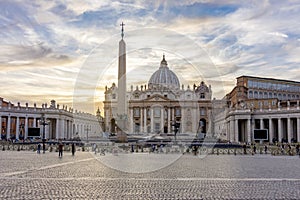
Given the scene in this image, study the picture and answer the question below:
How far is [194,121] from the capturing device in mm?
111812

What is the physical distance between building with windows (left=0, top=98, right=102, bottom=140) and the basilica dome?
1103 inches

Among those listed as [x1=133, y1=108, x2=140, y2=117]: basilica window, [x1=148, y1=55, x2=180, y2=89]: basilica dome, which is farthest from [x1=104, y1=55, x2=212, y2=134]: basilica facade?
[x1=148, y1=55, x2=180, y2=89]: basilica dome

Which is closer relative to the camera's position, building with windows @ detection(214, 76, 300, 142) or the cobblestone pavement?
the cobblestone pavement

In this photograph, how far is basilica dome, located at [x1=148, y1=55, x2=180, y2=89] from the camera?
127 m

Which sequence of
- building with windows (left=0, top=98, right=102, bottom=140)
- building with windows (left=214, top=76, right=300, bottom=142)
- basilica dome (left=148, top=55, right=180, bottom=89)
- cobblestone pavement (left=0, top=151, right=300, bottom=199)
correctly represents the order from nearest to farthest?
cobblestone pavement (left=0, top=151, right=300, bottom=199) < building with windows (left=214, top=76, right=300, bottom=142) < building with windows (left=0, top=98, right=102, bottom=140) < basilica dome (left=148, top=55, right=180, bottom=89)

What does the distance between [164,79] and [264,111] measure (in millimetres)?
60526

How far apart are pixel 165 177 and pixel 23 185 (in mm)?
6095

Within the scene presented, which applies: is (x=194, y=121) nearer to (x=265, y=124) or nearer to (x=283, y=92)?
(x=283, y=92)

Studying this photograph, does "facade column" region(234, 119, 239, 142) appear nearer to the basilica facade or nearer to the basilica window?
the basilica facade

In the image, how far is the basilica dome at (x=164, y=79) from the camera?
416 ft

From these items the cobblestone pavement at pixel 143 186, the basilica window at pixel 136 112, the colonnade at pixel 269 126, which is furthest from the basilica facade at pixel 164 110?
the cobblestone pavement at pixel 143 186

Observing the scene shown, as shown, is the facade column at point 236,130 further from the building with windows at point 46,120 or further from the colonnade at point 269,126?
the building with windows at point 46,120

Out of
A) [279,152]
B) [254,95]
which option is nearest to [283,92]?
[254,95]

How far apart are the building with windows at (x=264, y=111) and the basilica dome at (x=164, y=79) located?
77.8 feet
